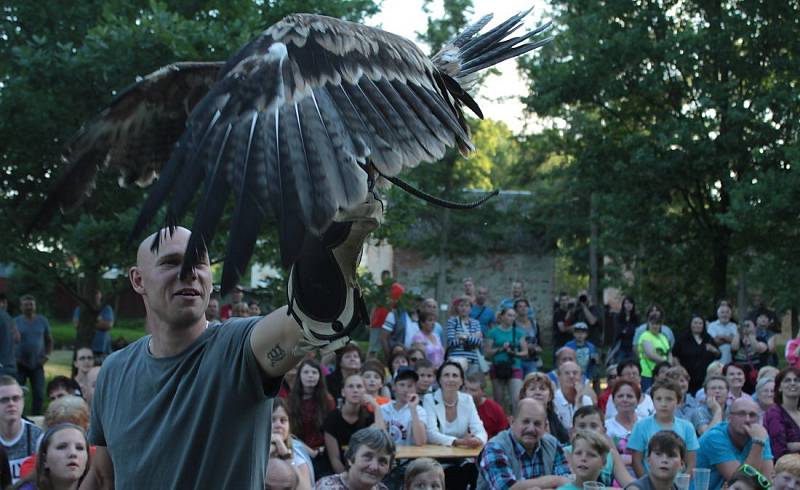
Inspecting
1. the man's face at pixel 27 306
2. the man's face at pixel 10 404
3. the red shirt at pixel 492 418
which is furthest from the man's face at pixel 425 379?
the man's face at pixel 27 306

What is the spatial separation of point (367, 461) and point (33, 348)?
6.66 m

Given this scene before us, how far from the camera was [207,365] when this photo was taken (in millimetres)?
2318

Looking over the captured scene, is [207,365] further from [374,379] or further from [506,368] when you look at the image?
[506,368]

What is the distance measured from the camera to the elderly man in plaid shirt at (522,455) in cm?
618

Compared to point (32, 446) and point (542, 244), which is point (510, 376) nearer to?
point (32, 446)

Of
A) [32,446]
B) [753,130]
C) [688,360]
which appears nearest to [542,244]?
[753,130]

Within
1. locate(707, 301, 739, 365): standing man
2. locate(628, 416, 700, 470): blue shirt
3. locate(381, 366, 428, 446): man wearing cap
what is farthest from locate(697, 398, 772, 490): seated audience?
locate(707, 301, 739, 365): standing man

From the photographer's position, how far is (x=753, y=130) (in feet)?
49.9

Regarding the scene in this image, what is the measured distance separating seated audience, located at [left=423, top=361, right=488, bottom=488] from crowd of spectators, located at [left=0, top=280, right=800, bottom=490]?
1 centimetres

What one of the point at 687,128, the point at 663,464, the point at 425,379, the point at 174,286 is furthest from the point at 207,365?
the point at 687,128

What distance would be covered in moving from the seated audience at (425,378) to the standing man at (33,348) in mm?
4775

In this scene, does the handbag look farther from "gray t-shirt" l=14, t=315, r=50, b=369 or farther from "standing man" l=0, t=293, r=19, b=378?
"standing man" l=0, t=293, r=19, b=378

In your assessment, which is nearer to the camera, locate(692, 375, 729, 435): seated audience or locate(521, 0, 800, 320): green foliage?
locate(692, 375, 729, 435): seated audience

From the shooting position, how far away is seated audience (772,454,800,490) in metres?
5.36
